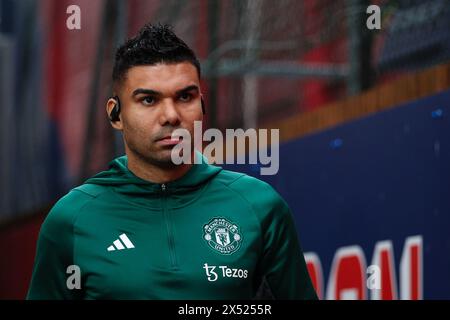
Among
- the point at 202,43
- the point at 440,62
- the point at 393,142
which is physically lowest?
the point at 393,142

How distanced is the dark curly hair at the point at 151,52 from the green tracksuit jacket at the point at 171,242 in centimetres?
32

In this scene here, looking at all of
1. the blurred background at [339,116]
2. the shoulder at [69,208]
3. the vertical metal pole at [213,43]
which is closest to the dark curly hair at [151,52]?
the shoulder at [69,208]

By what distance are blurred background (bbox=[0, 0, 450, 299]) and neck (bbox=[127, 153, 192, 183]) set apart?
225 cm

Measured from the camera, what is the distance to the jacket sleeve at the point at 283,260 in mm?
3660

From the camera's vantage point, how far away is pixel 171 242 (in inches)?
141

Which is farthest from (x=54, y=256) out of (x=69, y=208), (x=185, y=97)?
(x=185, y=97)

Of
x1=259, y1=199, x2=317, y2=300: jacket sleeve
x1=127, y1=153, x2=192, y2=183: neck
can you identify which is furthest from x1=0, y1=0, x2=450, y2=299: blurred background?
x1=127, y1=153, x2=192, y2=183: neck

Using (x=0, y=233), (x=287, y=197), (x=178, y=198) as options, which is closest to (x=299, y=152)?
(x=287, y=197)

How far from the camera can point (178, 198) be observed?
3723mm

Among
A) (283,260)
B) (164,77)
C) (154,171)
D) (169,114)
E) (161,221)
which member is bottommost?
(283,260)

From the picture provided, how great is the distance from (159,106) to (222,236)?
1.33 ft

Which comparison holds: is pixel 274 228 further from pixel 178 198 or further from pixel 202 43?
pixel 202 43

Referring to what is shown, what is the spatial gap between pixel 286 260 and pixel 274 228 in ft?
0.34

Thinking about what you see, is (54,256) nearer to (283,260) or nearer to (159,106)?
(159,106)
